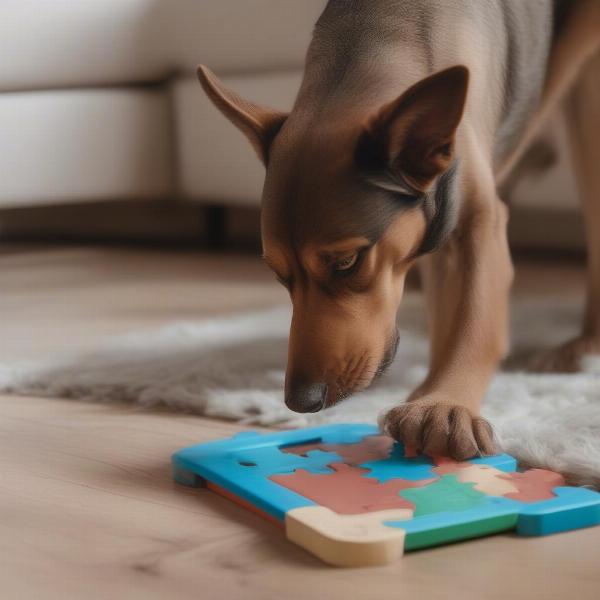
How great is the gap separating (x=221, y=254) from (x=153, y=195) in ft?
1.23

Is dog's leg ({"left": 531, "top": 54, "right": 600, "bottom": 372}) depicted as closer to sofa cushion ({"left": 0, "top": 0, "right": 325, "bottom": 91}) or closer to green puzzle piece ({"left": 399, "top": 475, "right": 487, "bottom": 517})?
green puzzle piece ({"left": 399, "top": 475, "right": 487, "bottom": 517})

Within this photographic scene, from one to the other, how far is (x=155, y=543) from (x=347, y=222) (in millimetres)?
497

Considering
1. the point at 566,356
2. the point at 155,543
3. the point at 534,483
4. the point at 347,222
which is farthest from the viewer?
the point at 566,356

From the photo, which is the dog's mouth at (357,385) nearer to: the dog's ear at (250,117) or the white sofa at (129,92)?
the dog's ear at (250,117)

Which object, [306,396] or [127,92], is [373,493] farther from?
[127,92]

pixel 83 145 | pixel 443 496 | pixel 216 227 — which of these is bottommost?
pixel 216 227

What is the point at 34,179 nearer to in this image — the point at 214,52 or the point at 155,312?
the point at 214,52

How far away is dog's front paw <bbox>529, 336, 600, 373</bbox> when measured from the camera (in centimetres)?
211

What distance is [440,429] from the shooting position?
147cm

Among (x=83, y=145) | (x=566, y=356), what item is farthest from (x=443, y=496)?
(x=83, y=145)

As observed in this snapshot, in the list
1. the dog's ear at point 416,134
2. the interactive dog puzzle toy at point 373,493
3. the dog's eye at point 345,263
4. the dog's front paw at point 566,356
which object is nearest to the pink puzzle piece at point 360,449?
the interactive dog puzzle toy at point 373,493

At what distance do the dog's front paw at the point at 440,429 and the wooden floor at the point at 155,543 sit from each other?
222 millimetres

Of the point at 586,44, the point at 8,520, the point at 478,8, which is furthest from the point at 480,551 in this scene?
the point at 586,44

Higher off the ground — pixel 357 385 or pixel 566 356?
pixel 357 385
